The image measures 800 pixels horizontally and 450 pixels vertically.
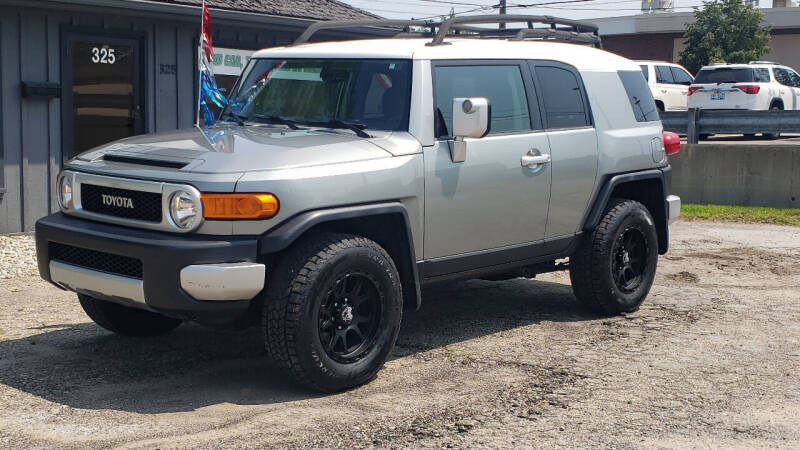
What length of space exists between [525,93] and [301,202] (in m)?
2.20

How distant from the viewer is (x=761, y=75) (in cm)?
2452

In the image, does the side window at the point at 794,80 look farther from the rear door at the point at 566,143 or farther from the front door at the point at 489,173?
the front door at the point at 489,173

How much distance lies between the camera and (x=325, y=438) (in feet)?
16.0

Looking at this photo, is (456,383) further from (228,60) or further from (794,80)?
(794,80)

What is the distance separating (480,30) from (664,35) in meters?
37.7

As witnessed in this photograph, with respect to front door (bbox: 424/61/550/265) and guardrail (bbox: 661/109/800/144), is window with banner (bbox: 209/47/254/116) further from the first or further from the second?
guardrail (bbox: 661/109/800/144)

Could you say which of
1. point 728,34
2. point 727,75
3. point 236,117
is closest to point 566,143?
point 236,117

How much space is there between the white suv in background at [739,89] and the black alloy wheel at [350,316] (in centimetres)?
1995

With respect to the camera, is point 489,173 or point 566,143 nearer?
point 489,173

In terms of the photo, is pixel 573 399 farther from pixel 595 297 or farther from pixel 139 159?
pixel 139 159

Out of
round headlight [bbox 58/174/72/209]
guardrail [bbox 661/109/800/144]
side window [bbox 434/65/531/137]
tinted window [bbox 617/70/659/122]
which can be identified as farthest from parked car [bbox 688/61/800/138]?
round headlight [bbox 58/174/72/209]

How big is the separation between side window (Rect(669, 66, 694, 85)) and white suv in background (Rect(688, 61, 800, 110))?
2.11 metres

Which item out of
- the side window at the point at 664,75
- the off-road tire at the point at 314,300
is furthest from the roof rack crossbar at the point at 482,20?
the side window at the point at 664,75

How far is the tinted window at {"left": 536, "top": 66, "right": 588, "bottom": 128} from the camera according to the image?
23.5ft
